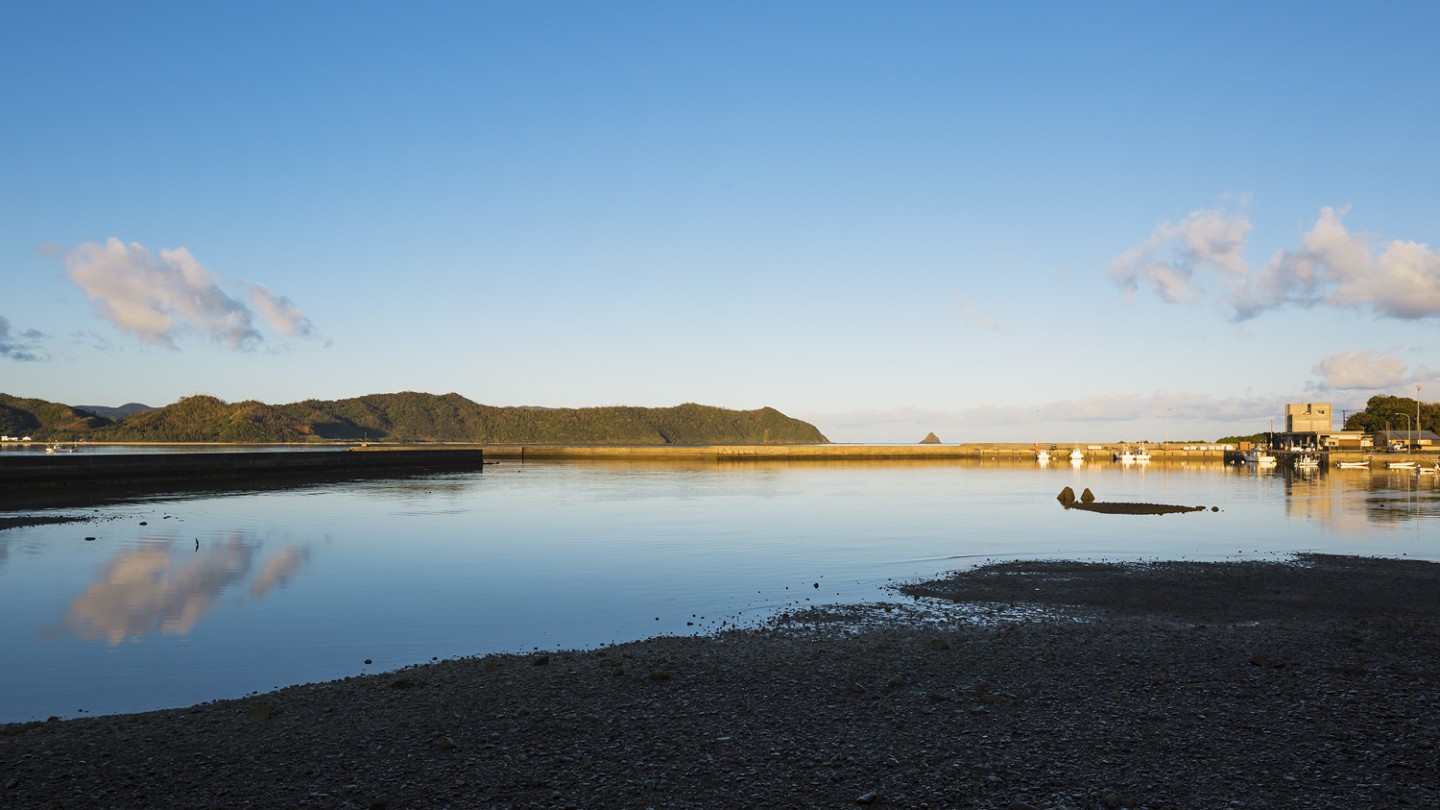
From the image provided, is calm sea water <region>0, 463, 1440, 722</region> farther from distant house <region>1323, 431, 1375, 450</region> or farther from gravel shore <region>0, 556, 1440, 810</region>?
distant house <region>1323, 431, 1375, 450</region>

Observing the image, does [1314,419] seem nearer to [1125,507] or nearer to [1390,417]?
[1390,417]

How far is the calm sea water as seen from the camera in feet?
36.7

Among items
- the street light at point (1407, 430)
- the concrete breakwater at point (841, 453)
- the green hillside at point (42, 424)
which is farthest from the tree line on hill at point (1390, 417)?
the green hillside at point (42, 424)

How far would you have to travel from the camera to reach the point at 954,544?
23812 mm

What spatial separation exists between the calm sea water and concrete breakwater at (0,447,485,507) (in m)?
8.18

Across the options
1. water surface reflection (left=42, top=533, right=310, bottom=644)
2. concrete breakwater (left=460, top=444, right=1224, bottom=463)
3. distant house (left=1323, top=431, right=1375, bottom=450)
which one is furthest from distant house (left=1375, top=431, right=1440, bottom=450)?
water surface reflection (left=42, top=533, right=310, bottom=644)

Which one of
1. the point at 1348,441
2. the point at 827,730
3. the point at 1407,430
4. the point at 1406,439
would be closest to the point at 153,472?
the point at 827,730

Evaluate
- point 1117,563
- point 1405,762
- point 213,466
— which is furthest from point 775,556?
point 213,466

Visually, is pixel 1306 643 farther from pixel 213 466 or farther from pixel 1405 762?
pixel 213 466

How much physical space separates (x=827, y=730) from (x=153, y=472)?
5468cm

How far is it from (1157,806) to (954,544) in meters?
18.5

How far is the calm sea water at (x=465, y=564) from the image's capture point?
1117 cm

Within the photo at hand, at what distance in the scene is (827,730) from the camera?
7.25 meters

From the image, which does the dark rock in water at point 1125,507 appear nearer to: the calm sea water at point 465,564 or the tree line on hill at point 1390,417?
the calm sea water at point 465,564
